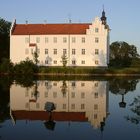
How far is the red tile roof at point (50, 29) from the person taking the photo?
72500 millimetres

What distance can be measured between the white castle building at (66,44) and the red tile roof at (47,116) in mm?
50512

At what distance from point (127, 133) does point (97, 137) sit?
146 cm

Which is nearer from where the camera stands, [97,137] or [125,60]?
[97,137]

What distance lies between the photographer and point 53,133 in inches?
588

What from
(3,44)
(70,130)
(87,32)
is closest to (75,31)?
(87,32)

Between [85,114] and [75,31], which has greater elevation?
[75,31]

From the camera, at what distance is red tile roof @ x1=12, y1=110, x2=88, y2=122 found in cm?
1859

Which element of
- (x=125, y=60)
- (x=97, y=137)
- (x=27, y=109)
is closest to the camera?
(x=97, y=137)

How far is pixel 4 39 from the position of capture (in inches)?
3113

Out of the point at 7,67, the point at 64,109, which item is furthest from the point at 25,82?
the point at 64,109

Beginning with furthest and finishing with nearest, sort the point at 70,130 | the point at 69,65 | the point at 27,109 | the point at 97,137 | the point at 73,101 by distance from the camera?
1. the point at 69,65
2. the point at 73,101
3. the point at 27,109
4. the point at 70,130
5. the point at 97,137

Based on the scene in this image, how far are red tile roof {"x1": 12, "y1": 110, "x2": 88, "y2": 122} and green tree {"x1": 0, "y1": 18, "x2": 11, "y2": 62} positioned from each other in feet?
187

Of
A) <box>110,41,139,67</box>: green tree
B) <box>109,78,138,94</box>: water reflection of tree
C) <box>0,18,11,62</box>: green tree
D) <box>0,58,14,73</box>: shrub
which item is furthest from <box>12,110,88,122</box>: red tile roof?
<box>110,41,139,67</box>: green tree

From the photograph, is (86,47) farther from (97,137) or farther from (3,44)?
(97,137)
